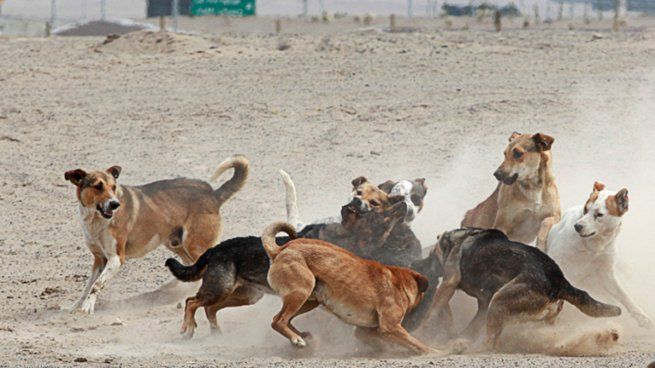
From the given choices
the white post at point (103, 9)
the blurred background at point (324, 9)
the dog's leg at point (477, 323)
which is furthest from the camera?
the blurred background at point (324, 9)

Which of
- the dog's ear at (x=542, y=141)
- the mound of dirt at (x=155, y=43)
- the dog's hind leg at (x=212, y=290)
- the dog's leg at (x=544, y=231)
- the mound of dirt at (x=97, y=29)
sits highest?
the dog's ear at (x=542, y=141)

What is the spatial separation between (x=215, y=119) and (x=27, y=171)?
3.42m

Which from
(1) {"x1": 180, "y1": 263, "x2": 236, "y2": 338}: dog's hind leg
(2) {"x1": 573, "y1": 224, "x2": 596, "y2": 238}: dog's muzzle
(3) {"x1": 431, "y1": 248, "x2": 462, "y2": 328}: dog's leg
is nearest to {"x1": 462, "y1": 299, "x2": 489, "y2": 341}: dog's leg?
(3) {"x1": 431, "y1": 248, "x2": 462, "y2": 328}: dog's leg

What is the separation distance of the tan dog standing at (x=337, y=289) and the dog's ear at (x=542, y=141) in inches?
96.1

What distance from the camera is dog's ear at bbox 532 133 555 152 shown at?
12.6m

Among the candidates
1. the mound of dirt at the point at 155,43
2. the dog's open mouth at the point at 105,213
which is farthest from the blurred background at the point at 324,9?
the dog's open mouth at the point at 105,213

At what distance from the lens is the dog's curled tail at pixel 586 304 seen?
1070 centimetres

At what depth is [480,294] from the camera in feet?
36.2

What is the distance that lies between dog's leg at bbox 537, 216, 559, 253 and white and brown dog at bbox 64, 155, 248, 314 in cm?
294

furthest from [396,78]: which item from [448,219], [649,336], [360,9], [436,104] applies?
[360,9]

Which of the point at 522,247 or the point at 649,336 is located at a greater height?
the point at 522,247

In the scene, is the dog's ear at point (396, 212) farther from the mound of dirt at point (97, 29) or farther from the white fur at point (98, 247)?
the mound of dirt at point (97, 29)

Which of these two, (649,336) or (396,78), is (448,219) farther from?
(396,78)

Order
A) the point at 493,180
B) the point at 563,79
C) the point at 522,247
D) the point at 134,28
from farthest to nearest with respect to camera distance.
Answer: the point at 134,28 → the point at 563,79 → the point at 493,180 → the point at 522,247
